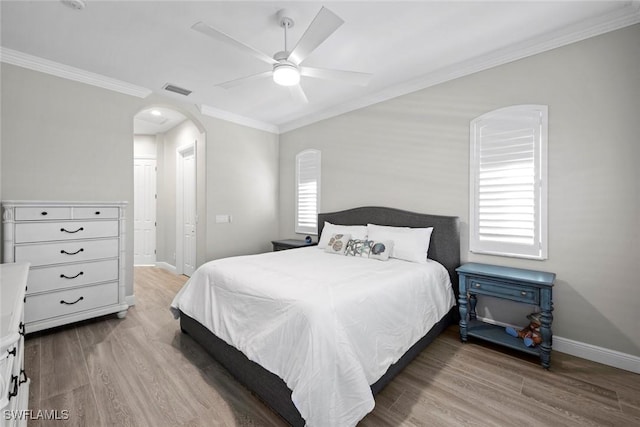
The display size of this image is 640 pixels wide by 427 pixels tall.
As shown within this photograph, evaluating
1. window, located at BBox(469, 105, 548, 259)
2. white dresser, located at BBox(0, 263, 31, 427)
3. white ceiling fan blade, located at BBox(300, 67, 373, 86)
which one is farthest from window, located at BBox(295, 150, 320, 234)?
white dresser, located at BBox(0, 263, 31, 427)

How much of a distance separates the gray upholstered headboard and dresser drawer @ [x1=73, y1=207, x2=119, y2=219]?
113 inches

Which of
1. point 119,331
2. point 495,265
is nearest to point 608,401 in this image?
point 495,265

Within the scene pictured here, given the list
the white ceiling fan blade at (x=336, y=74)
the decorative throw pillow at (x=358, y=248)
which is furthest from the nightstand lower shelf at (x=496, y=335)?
the white ceiling fan blade at (x=336, y=74)

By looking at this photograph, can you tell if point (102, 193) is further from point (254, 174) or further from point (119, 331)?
point (254, 174)

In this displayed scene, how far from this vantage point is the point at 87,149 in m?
3.20

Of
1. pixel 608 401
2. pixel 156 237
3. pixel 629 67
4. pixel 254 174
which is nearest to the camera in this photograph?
pixel 608 401

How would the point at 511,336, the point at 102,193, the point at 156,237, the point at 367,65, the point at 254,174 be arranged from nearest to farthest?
the point at 511,336 → the point at 367,65 → the point at 102,193 → the point at 254,174 → the point at 156,237

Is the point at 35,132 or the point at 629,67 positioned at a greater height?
the point at 629,67

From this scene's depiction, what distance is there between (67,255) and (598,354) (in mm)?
4856

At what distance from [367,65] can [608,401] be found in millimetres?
3320

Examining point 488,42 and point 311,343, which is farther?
point 488,42

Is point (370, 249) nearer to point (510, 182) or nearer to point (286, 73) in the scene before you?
point (510, 182)

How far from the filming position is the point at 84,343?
2.59 m

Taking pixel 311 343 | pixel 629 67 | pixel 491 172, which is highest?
pixel 629 67
